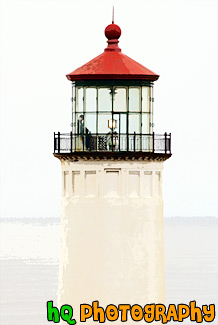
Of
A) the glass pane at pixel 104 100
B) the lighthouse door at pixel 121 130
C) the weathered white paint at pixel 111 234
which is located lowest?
the weathered white paint at pixel 111 234

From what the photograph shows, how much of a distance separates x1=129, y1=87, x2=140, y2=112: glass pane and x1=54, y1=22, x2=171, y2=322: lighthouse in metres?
0.02

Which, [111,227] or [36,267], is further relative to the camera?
[36,267]

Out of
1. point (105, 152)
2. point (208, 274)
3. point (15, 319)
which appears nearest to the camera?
point (105, 152)

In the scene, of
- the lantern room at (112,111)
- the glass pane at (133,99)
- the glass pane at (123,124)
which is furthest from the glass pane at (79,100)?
the glass pane at (133,99)

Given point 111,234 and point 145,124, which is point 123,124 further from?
point 111,234

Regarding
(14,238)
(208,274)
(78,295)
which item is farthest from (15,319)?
(14,238)

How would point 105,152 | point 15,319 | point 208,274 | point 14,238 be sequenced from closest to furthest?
point 105,152
point 15,319
point 208,274
point 14,238

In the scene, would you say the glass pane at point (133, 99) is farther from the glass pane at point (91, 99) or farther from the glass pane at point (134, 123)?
the glass pane at point (91, 99)

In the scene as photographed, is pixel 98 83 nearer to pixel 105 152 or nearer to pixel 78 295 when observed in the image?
pixel 105 152

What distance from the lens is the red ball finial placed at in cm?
4288

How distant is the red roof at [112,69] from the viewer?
42.2 m

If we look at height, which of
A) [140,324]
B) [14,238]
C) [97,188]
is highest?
[14,238]

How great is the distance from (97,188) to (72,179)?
67cm

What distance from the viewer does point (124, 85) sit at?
42.4 metres
